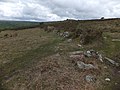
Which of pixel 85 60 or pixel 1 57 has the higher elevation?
pixel 85 60

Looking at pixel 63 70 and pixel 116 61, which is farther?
pixel 116 61

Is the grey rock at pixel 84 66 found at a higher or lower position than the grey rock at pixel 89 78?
higher

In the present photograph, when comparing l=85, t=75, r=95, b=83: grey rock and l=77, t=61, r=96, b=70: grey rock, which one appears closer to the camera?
l=85, t=75, r=95, b=83: grey rock

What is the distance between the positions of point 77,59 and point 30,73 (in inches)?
200

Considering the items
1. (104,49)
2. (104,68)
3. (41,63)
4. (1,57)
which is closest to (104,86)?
(104,68)

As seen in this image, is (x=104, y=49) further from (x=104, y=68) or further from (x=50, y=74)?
(x=50, y=74)

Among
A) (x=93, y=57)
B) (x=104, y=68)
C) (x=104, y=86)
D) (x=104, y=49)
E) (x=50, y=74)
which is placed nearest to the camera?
(x=104, y=86)

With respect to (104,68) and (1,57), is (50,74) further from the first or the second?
(1,57)

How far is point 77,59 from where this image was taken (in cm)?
2423

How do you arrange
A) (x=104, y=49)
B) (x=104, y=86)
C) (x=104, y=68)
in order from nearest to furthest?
(x=104, y=86)
(x=104, y=68)
(x=104, y=49)

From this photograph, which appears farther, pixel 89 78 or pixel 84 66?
pixel 84 66

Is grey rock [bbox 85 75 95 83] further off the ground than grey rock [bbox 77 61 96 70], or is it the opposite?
grey rock [bbox 77 61 96 70]

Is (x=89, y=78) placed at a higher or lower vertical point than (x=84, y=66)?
lower

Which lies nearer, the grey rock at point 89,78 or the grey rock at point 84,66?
the grey rock at point 89,78
